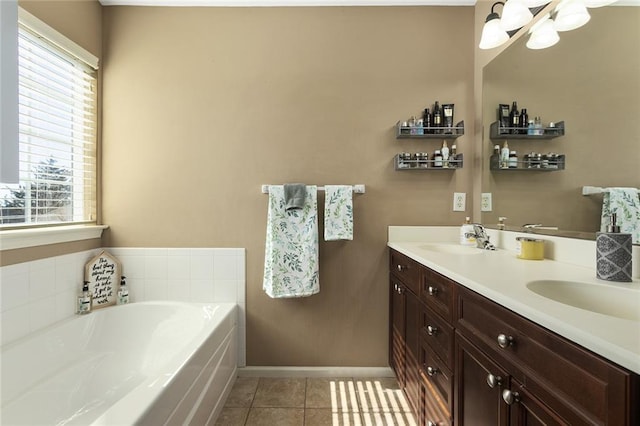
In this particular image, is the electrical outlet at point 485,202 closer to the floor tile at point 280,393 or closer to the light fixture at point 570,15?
the light fixture at point 570,15

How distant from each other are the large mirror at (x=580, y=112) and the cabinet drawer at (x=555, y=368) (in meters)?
0.67

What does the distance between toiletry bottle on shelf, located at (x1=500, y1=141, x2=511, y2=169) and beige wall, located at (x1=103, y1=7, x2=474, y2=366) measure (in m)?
0.32

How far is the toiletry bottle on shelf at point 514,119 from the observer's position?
4.88 feet

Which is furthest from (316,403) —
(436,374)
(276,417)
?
(436,374)

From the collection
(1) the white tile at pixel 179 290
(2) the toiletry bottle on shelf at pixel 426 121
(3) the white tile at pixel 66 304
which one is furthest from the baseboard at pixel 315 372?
(2) the toiletry bottle on shelf at pixel 426 121

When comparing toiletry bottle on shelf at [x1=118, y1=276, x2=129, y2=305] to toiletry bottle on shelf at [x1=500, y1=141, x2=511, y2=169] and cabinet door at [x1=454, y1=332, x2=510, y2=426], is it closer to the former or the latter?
cabinet door at [x1=454, y1=332, x2=510, y2=426]

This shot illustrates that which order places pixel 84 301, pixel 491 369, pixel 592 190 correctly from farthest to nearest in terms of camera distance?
1. pixel 84 301
2. pixel 592 190
3. pixel 491 369

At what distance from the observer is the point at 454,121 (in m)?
1.89

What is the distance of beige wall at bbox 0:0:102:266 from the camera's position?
1.37m

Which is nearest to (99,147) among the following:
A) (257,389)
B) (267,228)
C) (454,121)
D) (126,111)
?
(126,111)

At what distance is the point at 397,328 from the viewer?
1.71 metres

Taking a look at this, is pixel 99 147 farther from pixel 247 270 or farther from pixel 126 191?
pixel 247 270

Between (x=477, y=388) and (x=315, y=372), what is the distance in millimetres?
1222

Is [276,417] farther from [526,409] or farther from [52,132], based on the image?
[52,132]
